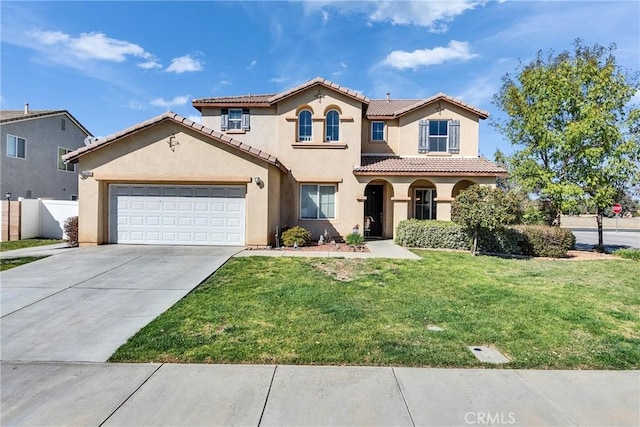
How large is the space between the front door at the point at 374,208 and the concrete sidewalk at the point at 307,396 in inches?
590

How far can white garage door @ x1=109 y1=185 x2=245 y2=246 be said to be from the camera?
46.4 feet

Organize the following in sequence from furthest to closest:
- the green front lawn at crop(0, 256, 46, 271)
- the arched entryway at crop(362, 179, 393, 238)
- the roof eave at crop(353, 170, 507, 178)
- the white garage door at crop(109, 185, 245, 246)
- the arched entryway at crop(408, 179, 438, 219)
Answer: the arched entryway at crop(408, 179, 438, 219) → the arched entryway at crop(362, 179, 393, 238) → the roof eave at crop(353, 170, 507, 178) → the white garage door at crop(109, 185, 245, 246) → the green front lawn at crop(0, 256, 46, 271)

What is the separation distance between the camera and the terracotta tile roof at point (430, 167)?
16578mm

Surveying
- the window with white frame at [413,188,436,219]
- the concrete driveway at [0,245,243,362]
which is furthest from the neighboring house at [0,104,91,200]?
the window with white frame at [413,188,436,219]

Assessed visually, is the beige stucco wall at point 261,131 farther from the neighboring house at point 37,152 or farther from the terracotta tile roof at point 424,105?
the neighboring house at point 37,152

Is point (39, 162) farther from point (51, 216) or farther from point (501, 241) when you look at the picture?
point (501, 241)

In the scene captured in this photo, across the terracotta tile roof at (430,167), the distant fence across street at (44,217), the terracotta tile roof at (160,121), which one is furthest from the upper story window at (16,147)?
the terracotta tile roof at (430,167)

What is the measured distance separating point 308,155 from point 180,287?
10416 mm

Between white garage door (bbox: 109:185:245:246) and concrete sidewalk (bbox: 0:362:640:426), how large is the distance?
9666 mm

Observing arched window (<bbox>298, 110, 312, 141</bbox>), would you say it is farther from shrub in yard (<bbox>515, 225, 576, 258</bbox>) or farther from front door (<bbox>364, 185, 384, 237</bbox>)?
shrub in yard (<bbox>515, 225, 576, 258</bbox>)

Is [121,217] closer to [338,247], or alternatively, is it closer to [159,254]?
[159,254]

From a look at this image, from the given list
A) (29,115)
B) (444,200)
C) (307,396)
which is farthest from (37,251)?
(444,200)

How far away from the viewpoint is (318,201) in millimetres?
17391

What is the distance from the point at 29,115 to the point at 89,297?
22393 mm
